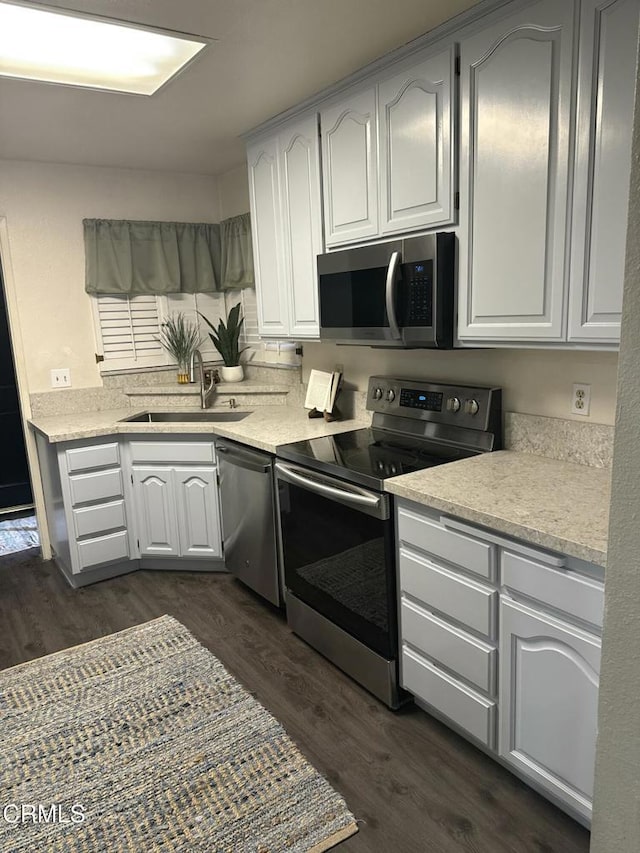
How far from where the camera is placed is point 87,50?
2127 mm

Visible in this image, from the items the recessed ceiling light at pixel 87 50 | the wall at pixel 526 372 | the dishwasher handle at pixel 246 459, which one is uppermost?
the recessed ceiling light at pixel 87 50

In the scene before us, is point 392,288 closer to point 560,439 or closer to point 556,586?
Answer: point 560,439

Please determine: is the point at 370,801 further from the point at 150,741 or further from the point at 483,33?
the point at 483,33

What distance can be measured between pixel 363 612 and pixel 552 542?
0.95 metres

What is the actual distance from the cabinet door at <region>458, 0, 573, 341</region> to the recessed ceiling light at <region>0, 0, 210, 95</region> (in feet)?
3.11

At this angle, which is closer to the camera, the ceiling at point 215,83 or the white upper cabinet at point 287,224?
the ceiling at point 215,83

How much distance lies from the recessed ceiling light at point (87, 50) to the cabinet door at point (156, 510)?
6.16ft

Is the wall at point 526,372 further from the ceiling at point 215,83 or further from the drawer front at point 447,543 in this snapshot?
the ceiling at point 215,83

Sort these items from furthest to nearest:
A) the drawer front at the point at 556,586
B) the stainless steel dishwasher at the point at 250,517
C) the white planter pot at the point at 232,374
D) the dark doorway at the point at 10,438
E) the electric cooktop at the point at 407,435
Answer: the dark doorway at the point at 10,438, the white planter pot at the point at 232,374, the stainless steel dishwasher at the point at 250,517, the electric cooktop at the point at 407,435, the drawer front at the point at 556,586

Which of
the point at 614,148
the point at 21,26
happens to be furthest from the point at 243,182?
the point at 614,148

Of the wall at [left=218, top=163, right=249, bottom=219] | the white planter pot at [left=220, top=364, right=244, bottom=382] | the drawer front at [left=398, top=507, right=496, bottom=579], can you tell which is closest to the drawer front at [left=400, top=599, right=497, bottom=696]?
the drawer front at [left=398, top=507, right=496, bottom=579]

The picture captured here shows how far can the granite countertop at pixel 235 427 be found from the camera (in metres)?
2.80

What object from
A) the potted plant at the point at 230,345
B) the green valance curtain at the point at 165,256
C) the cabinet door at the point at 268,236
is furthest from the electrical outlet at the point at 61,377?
the cabinet door at the point at 268,236

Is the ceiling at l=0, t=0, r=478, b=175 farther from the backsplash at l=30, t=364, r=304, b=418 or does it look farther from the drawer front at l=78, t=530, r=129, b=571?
the drawer front at l=78, t=530, r=129, b=571
